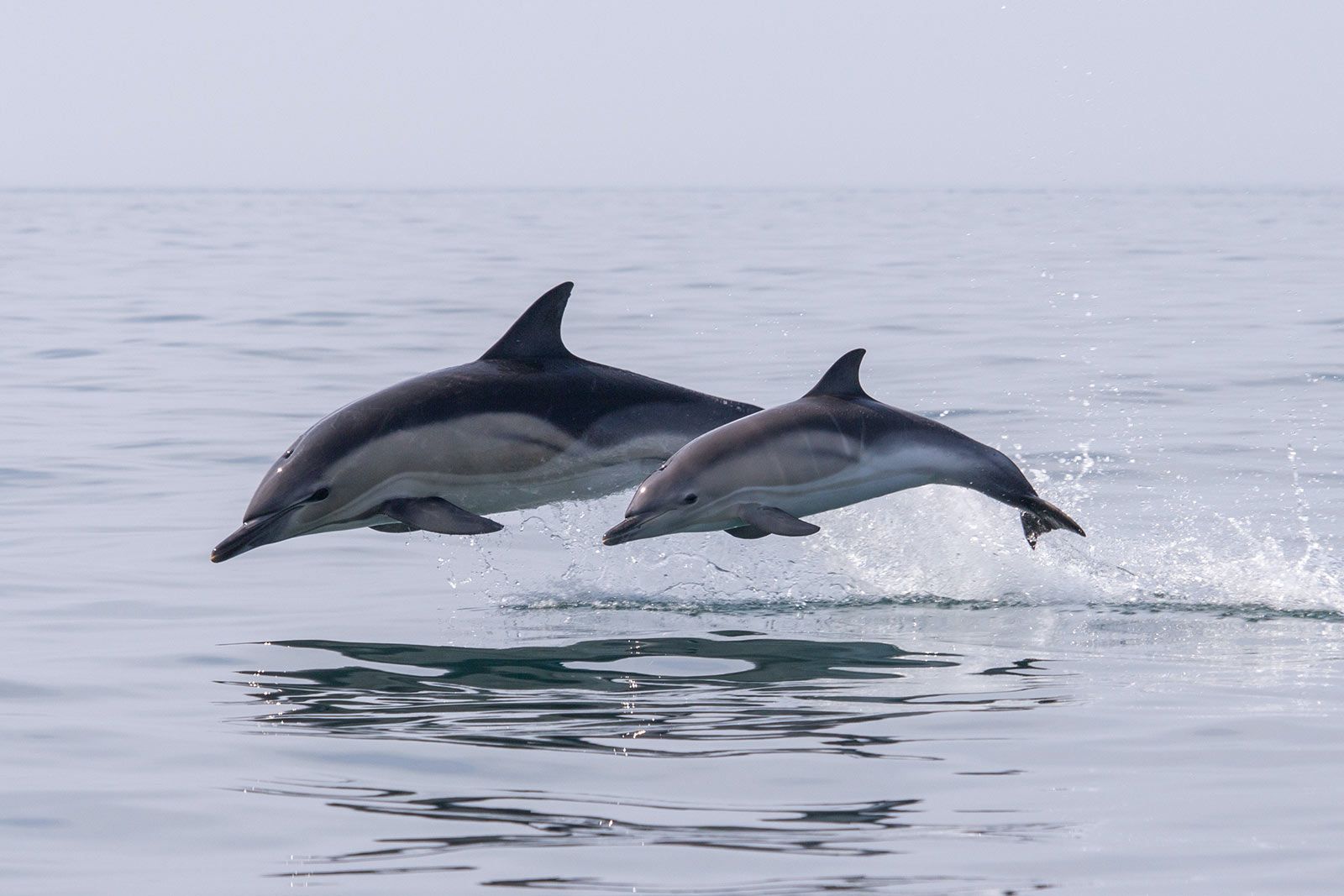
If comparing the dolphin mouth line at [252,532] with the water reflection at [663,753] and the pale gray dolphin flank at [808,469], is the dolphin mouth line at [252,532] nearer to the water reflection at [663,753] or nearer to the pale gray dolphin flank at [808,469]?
the water reflection at [663,753]

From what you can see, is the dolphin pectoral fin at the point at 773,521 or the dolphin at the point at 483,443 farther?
the dolphin at the point at 483,443

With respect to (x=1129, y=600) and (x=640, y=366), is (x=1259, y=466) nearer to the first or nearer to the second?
(x=1129, y=600)

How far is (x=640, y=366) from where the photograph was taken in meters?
18.8

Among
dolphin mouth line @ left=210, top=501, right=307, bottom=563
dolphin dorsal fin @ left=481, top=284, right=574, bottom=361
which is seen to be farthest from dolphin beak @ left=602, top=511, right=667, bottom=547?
dolphin mouth line @ left=210, top=501, right=307, bottom=563

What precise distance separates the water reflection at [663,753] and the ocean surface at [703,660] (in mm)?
19

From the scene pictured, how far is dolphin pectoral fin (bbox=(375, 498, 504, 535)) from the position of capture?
7.53 metres

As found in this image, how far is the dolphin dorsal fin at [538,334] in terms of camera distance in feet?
26.4

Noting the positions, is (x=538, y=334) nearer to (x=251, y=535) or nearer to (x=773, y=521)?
(x=773, y=521)

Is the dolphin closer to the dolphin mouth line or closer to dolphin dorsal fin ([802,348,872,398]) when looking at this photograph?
the dolphin mouth line

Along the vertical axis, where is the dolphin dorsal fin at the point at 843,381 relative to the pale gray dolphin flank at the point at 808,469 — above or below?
above

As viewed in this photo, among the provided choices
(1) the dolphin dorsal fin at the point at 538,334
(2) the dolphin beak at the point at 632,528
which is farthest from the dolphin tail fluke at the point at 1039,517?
(1) the dolphin dorsal fin at the point at 538,334

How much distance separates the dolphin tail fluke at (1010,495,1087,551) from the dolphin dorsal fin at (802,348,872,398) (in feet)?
2.98

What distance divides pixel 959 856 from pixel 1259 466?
28.7 ft

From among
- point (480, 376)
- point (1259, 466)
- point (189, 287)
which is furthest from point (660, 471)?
point (189, 287)
